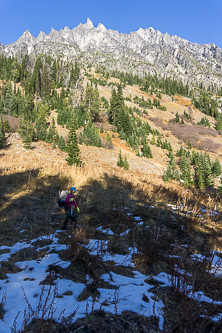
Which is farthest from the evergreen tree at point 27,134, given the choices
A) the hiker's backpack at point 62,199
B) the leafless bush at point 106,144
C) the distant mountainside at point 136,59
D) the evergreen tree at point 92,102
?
the distant mountainside at point 136,59

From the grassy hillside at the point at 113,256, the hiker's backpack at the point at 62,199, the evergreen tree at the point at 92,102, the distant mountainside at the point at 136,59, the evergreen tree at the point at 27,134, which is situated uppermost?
the distant mountainside at the point at 136,59

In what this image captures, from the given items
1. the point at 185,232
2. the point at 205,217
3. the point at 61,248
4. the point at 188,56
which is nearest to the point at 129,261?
the point at 61,248

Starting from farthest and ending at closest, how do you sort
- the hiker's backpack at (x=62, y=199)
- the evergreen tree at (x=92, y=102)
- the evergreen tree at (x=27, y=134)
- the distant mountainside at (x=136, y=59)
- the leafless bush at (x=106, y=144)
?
the distant mountainside at (x=136, y=59) → the evergreen tree at (x=92, y=102) → the leafless bush at (x=106, y=144) → the evergreen tree at (x=27, y=134) → the hiker's backpack at (x=62, y=199)

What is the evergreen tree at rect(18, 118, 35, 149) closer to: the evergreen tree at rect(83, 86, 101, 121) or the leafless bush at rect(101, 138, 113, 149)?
the leafless bush at rect(101, 138, 113, 149)

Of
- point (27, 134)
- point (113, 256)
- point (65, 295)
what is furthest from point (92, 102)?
point (65, 295)

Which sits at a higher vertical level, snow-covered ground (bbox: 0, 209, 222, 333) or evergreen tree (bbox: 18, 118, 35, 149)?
evergreen tree (bbox: 18, 118, 35, 149)

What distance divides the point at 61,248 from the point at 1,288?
1.28 meters

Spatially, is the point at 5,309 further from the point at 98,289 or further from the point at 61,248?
the point at 61,248

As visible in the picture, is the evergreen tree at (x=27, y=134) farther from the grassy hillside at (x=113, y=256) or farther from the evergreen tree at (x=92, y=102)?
the grassy hillside at (x=113, y=256)

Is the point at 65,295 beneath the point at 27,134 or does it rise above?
beneath

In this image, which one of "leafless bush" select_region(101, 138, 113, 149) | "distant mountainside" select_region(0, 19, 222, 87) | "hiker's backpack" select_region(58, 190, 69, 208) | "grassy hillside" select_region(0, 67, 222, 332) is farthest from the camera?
"distant mountainside" select_region(0, 19, 222, 87)

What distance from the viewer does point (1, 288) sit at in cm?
225

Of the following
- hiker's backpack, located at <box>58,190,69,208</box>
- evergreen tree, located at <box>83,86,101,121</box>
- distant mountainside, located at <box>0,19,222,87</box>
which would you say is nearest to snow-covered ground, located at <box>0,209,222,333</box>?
hiker's backpack, located at <box>58,190,69,208</box>

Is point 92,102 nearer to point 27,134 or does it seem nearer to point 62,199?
point 27,134
